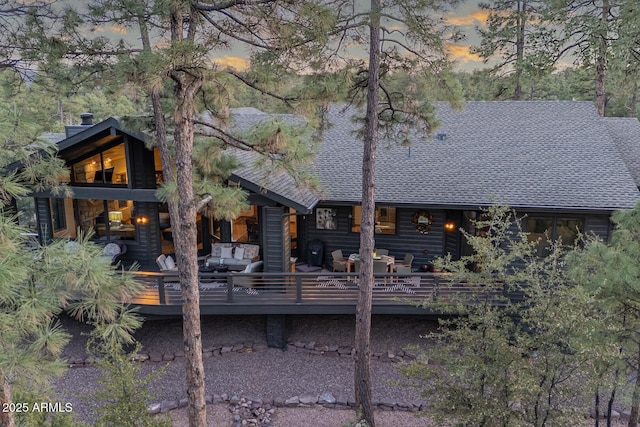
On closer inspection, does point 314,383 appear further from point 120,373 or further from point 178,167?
point 178,167

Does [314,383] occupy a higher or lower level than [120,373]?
lower

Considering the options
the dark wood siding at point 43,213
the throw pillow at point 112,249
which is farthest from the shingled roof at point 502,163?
the dark wood siding at point 43,213

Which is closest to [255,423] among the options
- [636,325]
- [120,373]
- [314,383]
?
[314,383]

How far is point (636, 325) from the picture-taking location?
6453 millimetres

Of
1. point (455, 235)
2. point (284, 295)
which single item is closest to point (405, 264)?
point (455, 235)

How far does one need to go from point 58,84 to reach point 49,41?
0.85m

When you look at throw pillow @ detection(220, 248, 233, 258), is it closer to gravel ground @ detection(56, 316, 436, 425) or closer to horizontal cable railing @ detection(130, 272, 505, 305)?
horizontal cable railing @ detection(130, 272, 505, 305)

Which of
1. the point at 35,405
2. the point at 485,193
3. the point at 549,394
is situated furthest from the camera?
the point at 485,193

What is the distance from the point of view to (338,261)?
482 inches

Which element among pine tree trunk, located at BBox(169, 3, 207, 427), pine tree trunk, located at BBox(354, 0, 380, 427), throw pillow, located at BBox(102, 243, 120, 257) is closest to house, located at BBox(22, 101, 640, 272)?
throw pillow, located at BBox(102, 243, 120, 257)

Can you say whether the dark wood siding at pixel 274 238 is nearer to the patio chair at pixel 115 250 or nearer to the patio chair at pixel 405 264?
the patio chair at pixel 405 264

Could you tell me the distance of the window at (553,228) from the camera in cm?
1105

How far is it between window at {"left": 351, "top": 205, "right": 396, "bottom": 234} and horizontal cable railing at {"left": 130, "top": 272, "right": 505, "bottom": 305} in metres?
2.24

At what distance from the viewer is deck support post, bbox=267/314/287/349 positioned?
10.8 metres
